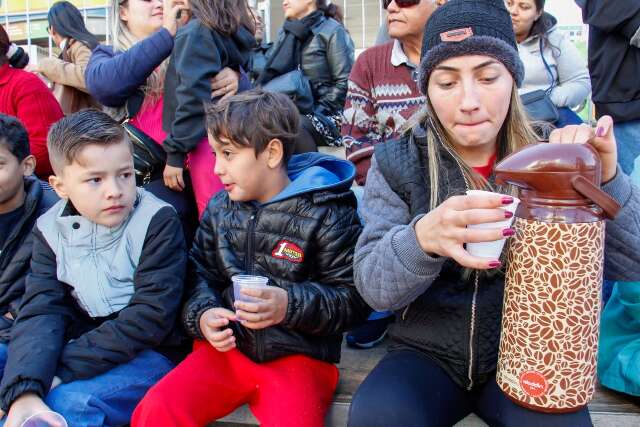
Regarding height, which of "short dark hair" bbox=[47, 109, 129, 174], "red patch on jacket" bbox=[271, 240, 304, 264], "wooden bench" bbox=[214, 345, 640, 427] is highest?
"short dark hair" bbox=[47, 109, 129, 174]

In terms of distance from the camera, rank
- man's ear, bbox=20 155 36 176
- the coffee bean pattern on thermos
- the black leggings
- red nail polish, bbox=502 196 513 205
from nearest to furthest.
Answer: red nail polish, bbox=502 196 513 205
the coffee bean pattern on thermos
the black leggings
man's ear, bbox=20 155 36 176

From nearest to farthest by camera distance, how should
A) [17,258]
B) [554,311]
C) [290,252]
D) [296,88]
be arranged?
[554,311], [290,252], [17,258], [296,88]

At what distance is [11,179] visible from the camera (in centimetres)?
247

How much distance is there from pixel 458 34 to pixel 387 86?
1287 millimetres

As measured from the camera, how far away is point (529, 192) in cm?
139

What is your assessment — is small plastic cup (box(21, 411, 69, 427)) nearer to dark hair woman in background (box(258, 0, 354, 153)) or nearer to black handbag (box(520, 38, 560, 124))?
black handbag (box(520, 38, 560, 124))

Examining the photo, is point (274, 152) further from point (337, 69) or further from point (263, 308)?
point (337, 69)

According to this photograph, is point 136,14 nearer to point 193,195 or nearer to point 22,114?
point 22,114

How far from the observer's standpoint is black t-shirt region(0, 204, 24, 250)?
2.47 meters

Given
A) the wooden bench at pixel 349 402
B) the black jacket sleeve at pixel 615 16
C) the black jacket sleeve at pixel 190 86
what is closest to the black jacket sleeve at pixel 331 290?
the wooden bench at pixel 349 402

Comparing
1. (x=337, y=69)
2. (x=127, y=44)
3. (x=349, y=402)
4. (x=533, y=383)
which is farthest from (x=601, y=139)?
(x=337, y=69)

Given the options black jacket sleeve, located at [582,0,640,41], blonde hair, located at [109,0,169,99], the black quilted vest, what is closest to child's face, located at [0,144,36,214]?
blonde hair, located at [109,0,169,99]

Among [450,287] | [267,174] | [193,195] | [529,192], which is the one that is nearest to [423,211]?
[450,287]

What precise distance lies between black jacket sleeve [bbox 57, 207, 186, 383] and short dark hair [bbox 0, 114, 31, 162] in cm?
78
